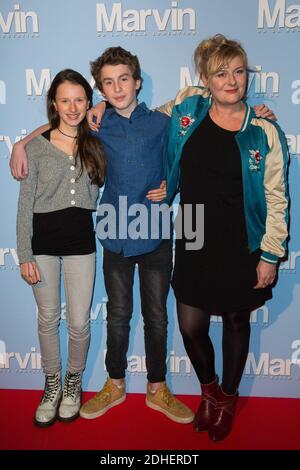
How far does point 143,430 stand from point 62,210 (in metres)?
1.16

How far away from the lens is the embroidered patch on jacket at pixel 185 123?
79.1 inches

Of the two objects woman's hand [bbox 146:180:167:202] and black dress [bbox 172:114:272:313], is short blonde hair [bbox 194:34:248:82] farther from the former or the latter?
woman's hand [bbox 146:180:167:202]

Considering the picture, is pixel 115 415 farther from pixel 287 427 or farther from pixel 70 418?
pixel 287 427

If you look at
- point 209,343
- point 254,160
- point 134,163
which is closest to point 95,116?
point 134,163

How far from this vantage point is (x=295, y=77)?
7.33 ft

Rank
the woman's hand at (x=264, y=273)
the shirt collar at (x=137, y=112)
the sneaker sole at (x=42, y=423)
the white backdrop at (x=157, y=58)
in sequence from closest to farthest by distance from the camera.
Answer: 1. the woman's hand at (x=264, y=273)
2. the shirt collar at (x=137, y=112)
3. the white backdrop at (x=157, y=58)
4. the sneaker sole at (x=42, y=423)

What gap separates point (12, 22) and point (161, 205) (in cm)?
114

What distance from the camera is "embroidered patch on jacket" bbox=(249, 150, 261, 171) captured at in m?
1.88

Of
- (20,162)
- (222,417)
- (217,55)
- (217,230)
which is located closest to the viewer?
(217,55)

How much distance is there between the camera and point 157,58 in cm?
226

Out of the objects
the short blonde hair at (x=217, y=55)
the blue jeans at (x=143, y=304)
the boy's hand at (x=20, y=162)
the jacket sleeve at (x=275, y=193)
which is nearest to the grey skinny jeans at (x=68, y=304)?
the blue jeans at (x=143, y=304)

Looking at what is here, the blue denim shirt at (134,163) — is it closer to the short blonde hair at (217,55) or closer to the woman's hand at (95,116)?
the woman's hand at (95,116)

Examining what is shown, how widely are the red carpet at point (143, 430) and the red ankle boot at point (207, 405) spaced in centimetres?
5

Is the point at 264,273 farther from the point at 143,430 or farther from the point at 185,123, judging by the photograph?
the point at 143,430
